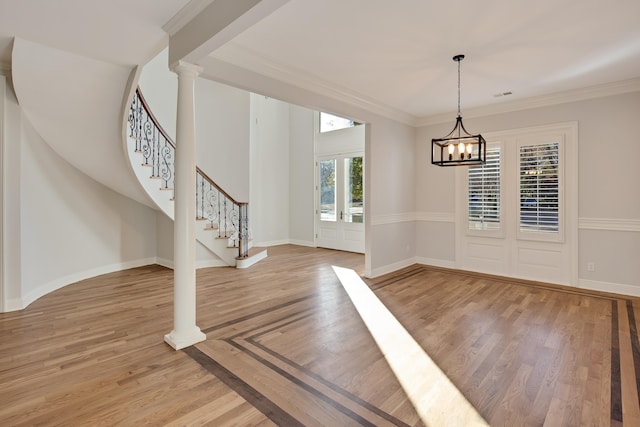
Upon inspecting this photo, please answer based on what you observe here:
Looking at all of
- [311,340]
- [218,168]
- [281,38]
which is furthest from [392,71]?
[218,168]

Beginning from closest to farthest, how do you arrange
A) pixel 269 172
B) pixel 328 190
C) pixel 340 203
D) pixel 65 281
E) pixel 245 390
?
pixel 245 390 → pixel 65 281 → pixel 340 203 → pixel 328 190 → pixel 269 172

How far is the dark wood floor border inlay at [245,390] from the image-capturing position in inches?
81.1

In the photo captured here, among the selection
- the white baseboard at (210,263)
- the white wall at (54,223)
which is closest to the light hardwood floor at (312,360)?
the white wall at (54,223)

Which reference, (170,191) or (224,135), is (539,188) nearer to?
(170,191)

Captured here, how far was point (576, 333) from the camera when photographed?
3.35 metres

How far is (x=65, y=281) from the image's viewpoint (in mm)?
5008

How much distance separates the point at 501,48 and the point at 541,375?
3.22m

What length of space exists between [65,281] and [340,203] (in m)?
5.78

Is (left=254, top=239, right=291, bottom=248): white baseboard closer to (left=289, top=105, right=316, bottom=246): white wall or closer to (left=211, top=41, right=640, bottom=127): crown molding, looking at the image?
(left=289, top=105, right=316, bottom=246): white wall

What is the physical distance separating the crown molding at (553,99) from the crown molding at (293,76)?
1.41 meters

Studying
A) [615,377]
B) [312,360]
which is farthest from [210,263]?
[615,377]

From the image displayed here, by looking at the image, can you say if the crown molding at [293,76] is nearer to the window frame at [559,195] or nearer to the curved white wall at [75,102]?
the curved white wall at [75,102]

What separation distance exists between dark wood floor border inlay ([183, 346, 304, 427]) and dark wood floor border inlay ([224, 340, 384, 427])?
0.27m

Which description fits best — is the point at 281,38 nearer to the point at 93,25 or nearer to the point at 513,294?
the point at 93,25
